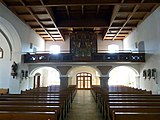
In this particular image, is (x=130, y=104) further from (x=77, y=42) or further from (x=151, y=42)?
(x=77, y=42)

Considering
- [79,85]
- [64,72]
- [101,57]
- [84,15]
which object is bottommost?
[79,85]

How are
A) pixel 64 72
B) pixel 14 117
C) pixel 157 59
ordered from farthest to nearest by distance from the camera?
pixel 64 72
pixel 157 59
pixel 14 117

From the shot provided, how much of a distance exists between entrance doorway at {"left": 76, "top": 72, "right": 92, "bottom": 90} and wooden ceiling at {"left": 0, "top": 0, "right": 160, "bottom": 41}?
8.39 m

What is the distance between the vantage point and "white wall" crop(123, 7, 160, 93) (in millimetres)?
11906

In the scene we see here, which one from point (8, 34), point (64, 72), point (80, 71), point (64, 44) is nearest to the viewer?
point (8, 34)

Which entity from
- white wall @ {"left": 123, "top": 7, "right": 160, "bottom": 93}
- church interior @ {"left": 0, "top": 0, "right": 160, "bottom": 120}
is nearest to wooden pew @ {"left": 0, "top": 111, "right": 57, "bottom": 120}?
church interior @ {"left": 0, "top": 0, "right": 160, "bottom": 120}

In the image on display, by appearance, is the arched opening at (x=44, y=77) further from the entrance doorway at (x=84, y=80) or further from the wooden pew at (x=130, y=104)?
the wooden pew at (x=130, y=104)

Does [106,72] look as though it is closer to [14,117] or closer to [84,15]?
[84,15]

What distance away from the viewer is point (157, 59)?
12164mm

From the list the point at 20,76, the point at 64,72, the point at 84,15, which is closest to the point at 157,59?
the point at 84,15

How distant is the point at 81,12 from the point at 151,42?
18.7ft

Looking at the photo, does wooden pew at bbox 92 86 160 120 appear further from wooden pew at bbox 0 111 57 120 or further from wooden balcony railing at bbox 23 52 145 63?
wooden balcony railing at bbox 23 52 145 63

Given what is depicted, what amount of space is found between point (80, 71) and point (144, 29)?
38.7 ft

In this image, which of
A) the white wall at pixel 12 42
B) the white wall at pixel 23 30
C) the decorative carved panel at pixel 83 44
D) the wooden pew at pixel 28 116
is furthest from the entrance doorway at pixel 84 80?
the wooden pew at pixel 28 116
